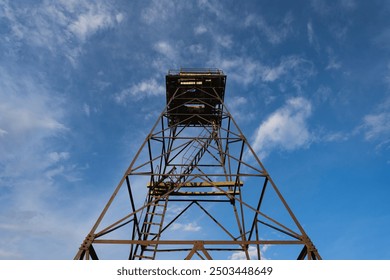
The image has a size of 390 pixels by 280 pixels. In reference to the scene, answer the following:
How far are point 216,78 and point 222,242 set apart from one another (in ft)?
33.5

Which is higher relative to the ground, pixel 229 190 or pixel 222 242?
pixel 229 190

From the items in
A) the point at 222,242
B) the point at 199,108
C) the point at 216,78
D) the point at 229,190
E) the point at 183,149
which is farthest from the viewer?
the point at 199,108

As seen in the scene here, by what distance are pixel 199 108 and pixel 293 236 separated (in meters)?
10.4

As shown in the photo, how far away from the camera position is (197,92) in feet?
53.9

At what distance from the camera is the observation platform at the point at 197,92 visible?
51.7ft

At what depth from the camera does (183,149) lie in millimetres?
14734

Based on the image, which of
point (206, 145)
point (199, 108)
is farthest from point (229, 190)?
point (199, 108)

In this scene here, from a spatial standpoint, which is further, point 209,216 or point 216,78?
point 216,78

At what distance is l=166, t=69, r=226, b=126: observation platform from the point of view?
15766mm
